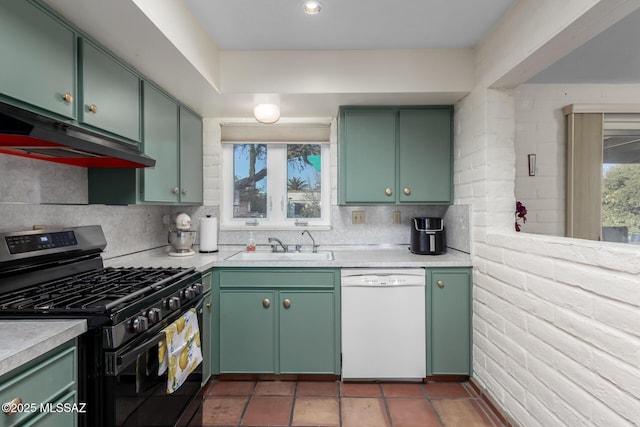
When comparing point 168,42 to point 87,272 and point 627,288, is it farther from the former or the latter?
point 627,288

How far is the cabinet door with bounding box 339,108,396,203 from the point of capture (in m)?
2.58

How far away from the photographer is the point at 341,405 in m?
2.07

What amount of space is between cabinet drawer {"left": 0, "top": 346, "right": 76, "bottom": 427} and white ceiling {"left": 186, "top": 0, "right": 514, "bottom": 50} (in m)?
1.76

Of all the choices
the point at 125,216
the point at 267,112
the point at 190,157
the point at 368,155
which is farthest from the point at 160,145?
the point at 368,155

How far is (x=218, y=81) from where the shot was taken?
90.1 inches

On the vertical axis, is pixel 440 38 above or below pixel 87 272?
above

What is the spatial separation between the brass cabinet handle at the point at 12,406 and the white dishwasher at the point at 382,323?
5.65 feet

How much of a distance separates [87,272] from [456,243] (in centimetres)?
245

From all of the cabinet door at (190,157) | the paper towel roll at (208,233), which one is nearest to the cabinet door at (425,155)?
the paper towel roll at (208,233)

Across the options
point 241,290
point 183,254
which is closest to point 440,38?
point 241,290

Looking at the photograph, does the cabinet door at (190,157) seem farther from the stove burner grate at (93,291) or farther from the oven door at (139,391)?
the oven door at (139,391)

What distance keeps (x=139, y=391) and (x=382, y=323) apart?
4.99 feet

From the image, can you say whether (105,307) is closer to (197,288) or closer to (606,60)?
(197,288)

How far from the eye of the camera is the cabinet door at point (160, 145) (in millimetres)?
2020
